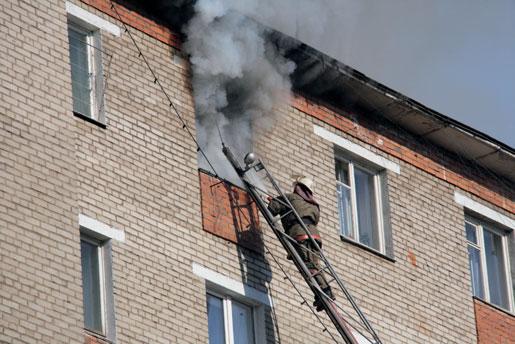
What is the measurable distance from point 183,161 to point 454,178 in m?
5.24

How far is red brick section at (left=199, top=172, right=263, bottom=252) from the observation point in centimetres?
2125

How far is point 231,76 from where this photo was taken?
22.3 meters

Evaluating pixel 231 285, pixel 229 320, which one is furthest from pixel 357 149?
pixel 229 320

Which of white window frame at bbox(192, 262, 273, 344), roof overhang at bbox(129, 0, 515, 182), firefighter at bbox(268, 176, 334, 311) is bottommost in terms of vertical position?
white window frame at bbox(192, 262, 273, 344)

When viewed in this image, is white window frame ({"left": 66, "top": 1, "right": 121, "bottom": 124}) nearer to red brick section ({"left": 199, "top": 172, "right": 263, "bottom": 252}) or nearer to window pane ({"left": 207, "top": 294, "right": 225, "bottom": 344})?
red brick section ({"left": 199, "top": 172, "right": 263, "bottom": 252})

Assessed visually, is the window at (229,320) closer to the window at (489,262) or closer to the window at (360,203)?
the window at (360,203)

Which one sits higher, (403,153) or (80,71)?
(403,153)

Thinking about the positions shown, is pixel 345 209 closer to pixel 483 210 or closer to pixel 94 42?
pixel 483 210

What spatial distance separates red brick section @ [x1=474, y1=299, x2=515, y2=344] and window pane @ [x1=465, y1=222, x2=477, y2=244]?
1.06 meters

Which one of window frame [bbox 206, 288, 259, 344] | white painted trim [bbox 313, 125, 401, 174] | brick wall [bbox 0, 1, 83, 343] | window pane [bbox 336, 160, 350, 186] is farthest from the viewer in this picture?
window pane [bbox 336, 160, 350, 186]

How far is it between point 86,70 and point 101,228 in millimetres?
1982

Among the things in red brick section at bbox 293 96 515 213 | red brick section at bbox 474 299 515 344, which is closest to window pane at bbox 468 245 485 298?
red brick section at bbox 474 299 515 344

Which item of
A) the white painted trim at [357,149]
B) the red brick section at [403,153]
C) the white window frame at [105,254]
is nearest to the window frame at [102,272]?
the white window frame at [105,254]

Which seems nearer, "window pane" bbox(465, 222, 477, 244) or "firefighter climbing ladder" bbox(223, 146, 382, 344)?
"firefighter climbing ladder" bbox(223, 146, 382, 344)
